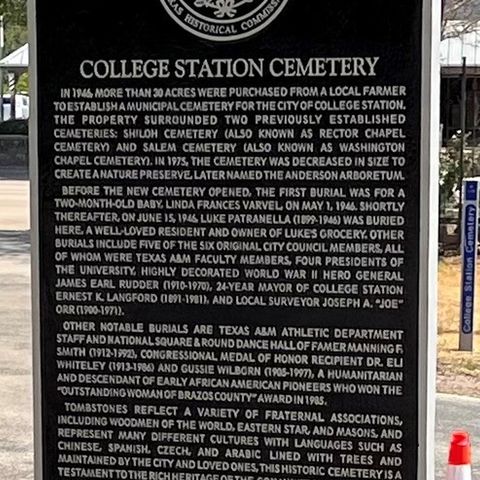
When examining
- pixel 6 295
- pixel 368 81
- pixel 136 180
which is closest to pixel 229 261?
pixel 136 180

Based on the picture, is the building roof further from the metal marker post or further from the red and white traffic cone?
the red and white traffic cone

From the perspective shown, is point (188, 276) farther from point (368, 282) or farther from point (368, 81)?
point (368, 81)

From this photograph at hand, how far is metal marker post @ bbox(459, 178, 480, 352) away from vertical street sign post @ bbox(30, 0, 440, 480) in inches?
246

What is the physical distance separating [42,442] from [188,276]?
667 millimetres

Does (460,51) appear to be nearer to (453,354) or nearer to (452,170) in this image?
(452,170)

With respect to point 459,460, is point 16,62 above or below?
above

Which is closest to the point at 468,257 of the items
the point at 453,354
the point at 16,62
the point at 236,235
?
the point at 453,354

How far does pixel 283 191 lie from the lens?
321 centimetres

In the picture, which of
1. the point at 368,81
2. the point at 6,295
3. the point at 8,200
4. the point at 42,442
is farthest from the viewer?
the point at 8,200

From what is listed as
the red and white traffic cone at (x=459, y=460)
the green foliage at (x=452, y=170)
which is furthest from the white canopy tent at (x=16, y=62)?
the red and white traffic cone at (x=459, y=460)

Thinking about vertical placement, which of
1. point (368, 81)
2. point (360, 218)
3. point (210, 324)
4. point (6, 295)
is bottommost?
point (6, 295)

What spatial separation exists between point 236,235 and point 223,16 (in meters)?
0.59

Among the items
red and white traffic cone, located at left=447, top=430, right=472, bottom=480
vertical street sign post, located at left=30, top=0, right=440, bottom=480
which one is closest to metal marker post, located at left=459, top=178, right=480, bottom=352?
red and white traffic cone, located at left=447, top=430, right=472, bottom=480

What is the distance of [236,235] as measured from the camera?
10.6 feet
